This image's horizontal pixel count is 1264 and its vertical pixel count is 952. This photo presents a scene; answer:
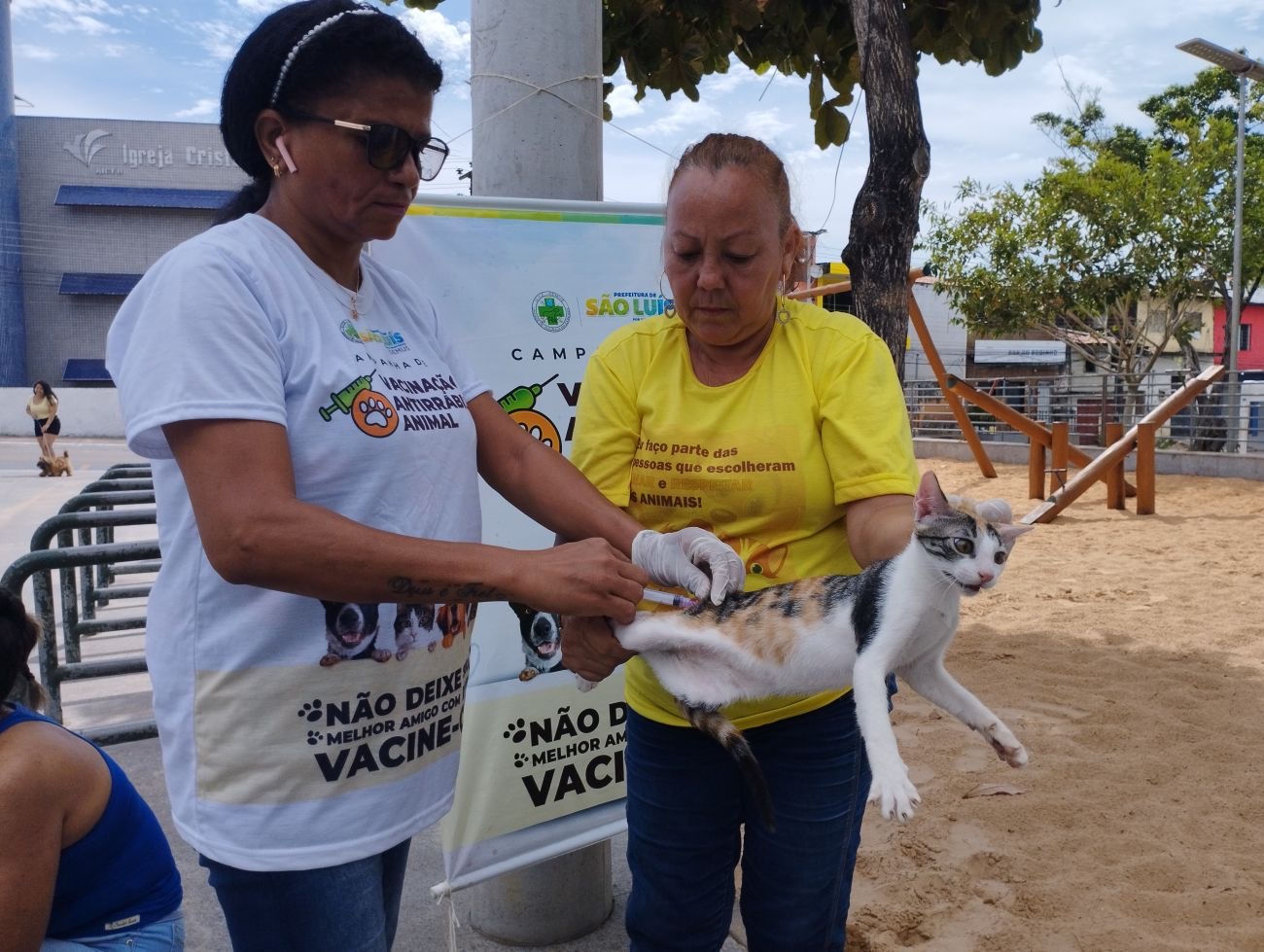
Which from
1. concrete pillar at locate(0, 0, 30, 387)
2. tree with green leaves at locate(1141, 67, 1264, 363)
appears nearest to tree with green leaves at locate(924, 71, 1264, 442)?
tree with green leaves at locate(1141, 67, 1264, 363)

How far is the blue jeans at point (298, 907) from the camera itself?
1460 mm

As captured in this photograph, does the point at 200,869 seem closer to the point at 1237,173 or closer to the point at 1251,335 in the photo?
the point at 1237,173

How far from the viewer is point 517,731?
9.59 feet

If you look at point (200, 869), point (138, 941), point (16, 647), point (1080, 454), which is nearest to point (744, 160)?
point (16, 647)

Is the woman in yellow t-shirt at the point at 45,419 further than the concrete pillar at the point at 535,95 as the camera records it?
Yes

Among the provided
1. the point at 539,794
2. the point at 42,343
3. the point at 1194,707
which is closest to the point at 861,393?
the point at 539,794

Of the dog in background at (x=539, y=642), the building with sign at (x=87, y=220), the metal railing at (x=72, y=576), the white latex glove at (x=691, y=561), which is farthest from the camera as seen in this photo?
the building with sign at (x=87, y=220)

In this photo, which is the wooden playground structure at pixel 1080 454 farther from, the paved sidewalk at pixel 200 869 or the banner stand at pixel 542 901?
the banner stand at pixel 542 901

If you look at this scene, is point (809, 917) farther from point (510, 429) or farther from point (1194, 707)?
point (1194, 707)

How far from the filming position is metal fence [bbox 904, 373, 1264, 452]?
1437 cm

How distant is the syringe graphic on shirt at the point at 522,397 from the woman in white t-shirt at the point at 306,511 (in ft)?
4.18

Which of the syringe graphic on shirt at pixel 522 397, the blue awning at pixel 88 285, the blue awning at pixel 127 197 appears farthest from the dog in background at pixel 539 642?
the blue awning at pixel 88 285

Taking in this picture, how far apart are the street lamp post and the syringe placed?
13.0m

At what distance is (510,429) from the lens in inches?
75.7
